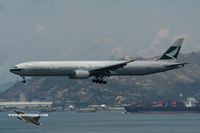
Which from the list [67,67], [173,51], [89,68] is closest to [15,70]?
[67,67]

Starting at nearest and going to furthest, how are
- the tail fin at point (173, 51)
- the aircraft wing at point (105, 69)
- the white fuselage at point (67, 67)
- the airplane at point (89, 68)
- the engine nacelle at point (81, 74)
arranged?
the engine nacelle at point (81, 74) → the aircraft wing at point (105, 69) → the airplane at point (89, 68) → the white fuselage at point (67, 67) → the tail fin at point (173, 51)

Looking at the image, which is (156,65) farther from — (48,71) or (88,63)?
(48,71)

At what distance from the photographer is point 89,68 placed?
175 metres

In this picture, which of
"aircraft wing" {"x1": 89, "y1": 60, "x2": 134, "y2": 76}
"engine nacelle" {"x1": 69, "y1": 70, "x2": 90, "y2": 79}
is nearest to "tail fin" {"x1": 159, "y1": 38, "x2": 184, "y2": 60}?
"aircraft wing" {"x1": 89, "y1": 60, "x2": 134, "y2": 76}

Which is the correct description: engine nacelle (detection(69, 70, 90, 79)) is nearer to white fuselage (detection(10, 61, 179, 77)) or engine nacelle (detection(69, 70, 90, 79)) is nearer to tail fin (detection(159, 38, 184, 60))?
white fuselage (detection(10, 61, 179, 77))

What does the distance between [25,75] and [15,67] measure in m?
4.02

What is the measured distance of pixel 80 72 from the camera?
562ft

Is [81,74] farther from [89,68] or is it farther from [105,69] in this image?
[105,69]

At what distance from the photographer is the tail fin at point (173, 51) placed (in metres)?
187

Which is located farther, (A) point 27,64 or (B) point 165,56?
(B) point 165,56

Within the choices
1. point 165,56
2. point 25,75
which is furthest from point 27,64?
point 165,56

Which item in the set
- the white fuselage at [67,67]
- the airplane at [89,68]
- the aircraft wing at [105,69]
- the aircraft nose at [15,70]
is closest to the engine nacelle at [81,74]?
the airplane at [89,68]

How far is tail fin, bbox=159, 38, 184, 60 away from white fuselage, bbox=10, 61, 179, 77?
923 centimetres

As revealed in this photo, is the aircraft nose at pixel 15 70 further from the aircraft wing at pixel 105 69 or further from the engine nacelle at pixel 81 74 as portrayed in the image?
the aircraft wing at pixel 105 69
